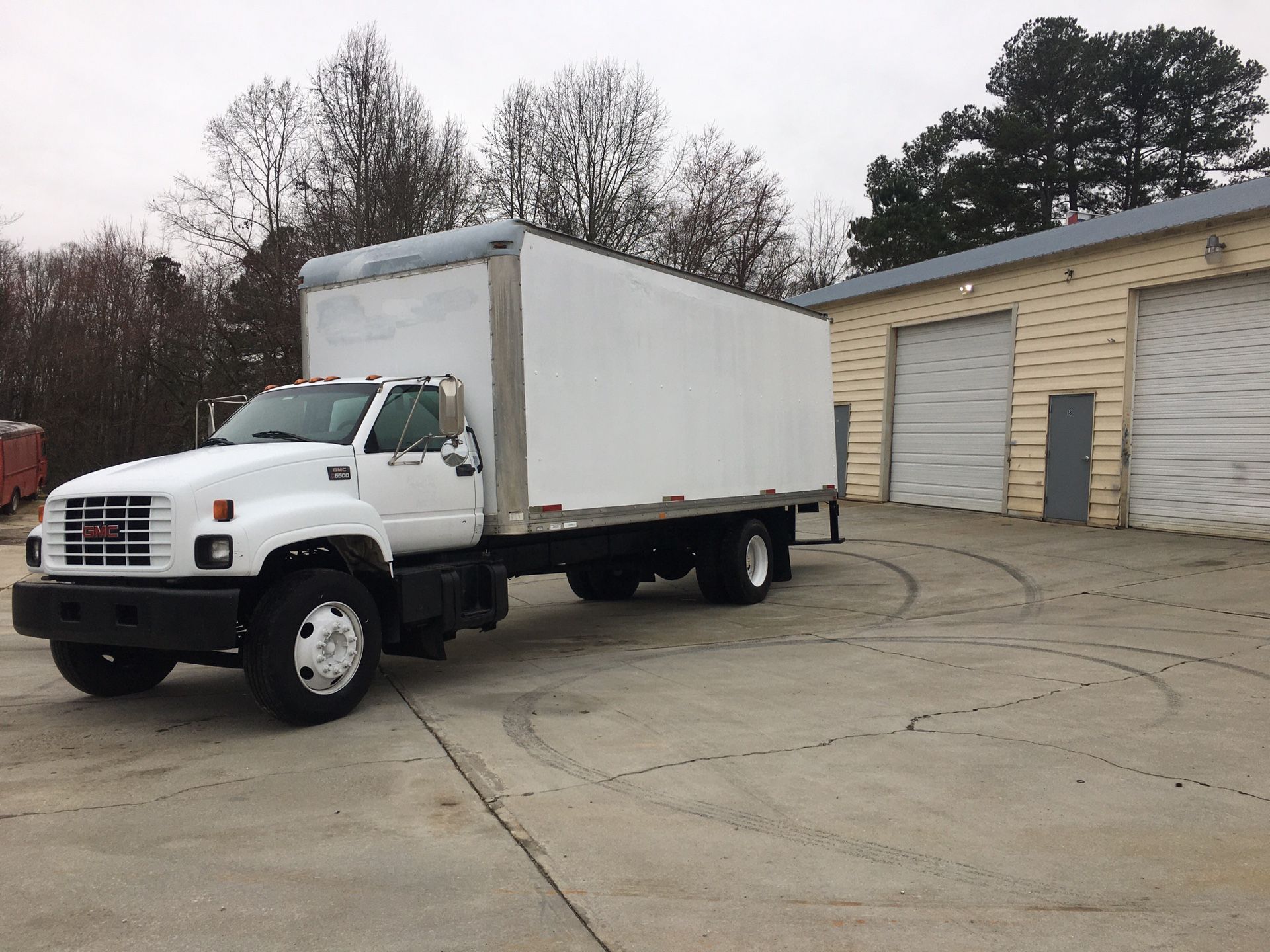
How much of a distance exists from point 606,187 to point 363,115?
24.5 feet

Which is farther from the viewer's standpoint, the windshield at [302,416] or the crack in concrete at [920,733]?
the windshield at [302,416]

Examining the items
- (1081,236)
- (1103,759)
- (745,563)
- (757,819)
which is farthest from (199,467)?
(1081,236)

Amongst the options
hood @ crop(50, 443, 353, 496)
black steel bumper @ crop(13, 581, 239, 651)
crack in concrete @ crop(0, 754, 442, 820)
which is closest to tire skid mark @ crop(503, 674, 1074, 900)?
crack in concrete @ crop(0, 754, 442, 820)

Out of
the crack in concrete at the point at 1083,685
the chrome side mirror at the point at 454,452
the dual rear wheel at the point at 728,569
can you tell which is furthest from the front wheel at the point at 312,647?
the dual rear wheel at the point at 728,569

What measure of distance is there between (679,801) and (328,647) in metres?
2.59

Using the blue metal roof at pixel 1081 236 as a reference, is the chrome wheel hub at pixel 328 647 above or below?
below

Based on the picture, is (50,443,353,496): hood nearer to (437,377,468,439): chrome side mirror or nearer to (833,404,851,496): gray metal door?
(437,377,468,439): chrome side mirror

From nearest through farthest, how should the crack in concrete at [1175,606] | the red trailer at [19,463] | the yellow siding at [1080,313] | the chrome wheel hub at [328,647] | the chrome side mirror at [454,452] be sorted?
the chrome wheel hub at [328,647], the chrome side mirror at [454,452], the crack in concrete at [1175,606], the yellow siding at [1080,313], the red trailer at [19,463]

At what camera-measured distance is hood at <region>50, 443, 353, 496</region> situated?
19.9 ft

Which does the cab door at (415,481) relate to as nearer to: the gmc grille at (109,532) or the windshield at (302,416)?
the windshield at (302,416)

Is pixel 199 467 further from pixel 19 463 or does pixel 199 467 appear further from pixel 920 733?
pixel 19 463

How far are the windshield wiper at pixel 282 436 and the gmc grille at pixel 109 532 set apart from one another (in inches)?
43.9

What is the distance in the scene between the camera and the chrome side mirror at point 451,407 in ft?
22.7

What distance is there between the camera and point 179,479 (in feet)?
19.7
